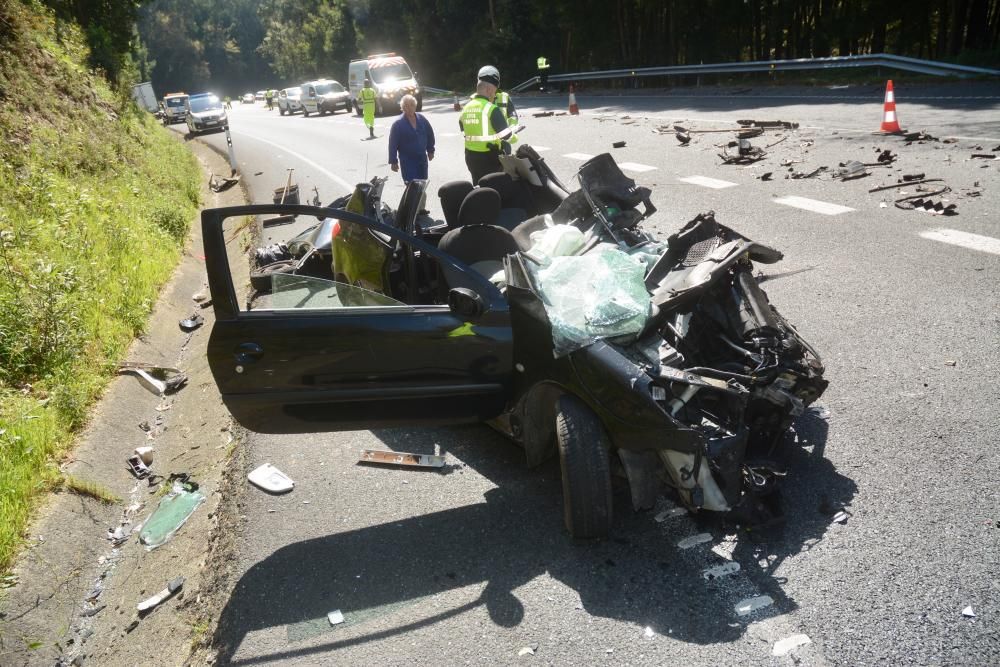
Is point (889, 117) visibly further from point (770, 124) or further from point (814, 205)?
point (814, 205)

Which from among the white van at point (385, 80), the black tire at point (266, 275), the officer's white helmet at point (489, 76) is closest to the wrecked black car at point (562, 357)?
the black tire at point (266, 275)

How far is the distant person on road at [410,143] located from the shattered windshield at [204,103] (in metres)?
27.1

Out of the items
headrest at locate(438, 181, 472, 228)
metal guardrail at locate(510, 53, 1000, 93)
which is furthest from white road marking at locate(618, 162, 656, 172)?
metal guardrail at locate(510, 53, 1000, 93)

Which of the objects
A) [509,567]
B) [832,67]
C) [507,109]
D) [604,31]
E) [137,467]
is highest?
[604,31]

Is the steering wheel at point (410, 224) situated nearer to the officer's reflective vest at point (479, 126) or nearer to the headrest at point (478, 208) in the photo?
the headrest at point (478, 208)

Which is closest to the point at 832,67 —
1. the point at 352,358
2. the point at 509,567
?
the point at 352,358

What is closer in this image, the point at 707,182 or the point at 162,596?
the point at 162,596

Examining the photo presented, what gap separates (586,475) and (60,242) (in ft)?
22.7

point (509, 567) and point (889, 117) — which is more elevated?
point (889, 117)

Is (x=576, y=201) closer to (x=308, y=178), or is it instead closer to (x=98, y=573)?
(x=98, y=573)

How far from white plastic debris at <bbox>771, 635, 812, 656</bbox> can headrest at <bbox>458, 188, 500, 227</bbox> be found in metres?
3.26

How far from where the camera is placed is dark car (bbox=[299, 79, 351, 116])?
3835cm

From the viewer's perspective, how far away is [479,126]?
29.1 feet

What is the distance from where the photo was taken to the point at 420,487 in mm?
4543
